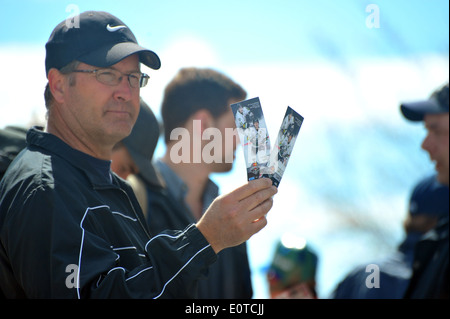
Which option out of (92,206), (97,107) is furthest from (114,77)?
(92,206)

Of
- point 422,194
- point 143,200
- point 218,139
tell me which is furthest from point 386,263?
point 143,200

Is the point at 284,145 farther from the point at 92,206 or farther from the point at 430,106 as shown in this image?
the point at 430,106

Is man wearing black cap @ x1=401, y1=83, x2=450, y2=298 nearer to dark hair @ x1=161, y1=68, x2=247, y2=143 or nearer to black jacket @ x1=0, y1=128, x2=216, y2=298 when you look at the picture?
dark hair @ x1=161, y1=68, x2=247, y2=143

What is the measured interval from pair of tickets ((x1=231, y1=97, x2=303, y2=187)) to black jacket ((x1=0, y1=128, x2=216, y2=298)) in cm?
30

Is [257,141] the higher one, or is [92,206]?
[257,141]

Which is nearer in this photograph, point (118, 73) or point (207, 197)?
point (118, 73)

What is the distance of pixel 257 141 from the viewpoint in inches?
82.9

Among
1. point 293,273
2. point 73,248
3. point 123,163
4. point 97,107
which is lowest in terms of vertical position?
point 293,273

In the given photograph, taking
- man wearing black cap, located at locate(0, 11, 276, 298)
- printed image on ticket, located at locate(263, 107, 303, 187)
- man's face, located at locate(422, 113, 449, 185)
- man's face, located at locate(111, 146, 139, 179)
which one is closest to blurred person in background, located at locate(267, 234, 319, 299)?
man's face, located at locate(422, 113, 449, 185)

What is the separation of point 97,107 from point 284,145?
74 cm

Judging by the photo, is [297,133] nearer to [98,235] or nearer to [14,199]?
[98,235]

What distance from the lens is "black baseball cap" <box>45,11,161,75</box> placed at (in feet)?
7.57

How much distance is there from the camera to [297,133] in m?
2.20
